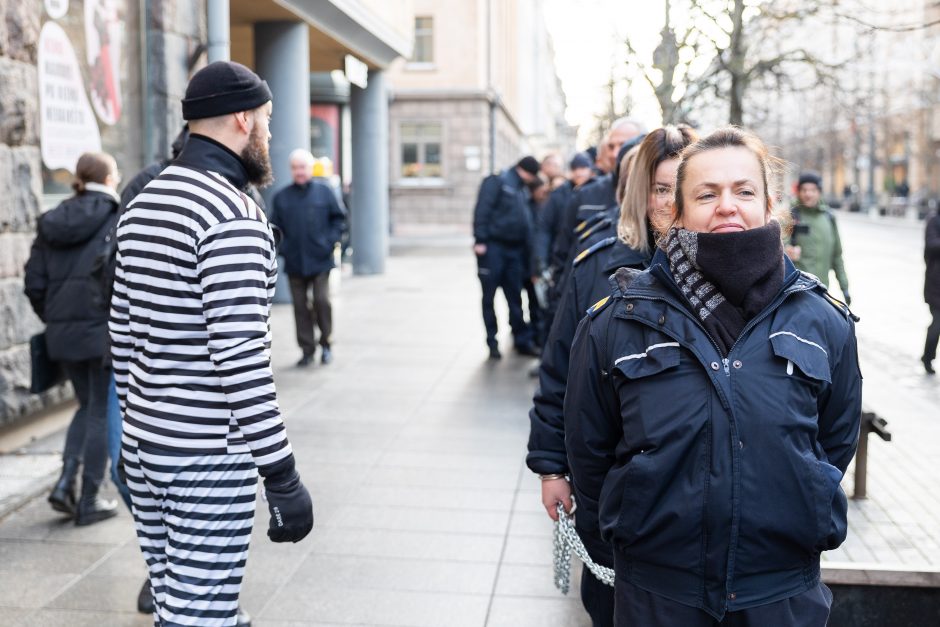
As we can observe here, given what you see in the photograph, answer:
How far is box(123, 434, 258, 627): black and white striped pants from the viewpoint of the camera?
306 cm

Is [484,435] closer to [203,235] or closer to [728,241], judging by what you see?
[203,235]

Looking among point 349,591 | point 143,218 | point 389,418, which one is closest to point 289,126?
point 389,418

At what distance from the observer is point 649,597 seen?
2443mm

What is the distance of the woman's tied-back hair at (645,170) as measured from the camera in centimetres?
351

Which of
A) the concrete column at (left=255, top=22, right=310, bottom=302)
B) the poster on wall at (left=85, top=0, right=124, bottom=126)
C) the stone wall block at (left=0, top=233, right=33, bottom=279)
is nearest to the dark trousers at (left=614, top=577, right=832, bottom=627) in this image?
the stone wall block at (left=0, top=233, right=33, bottom=279)

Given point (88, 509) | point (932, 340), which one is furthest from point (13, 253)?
point (932, 340)

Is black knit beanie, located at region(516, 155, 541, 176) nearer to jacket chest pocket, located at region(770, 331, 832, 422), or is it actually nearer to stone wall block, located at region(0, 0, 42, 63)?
stone wall block, located at region(0, 0, 42, 63)

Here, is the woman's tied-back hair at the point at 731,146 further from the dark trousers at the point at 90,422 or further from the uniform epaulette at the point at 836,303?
the dark trousers at the point at 90,422

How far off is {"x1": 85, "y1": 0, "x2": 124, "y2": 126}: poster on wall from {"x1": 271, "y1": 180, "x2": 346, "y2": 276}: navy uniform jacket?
208cm

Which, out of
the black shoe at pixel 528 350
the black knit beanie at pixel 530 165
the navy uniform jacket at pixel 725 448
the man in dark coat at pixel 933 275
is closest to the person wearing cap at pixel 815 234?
the man in dark coat at pixel 933 275

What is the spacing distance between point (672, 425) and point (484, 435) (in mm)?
5547

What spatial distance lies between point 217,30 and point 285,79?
458cm

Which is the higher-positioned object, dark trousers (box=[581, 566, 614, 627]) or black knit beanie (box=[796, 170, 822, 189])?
black knit beanie (box=[796, 170, 822, 189])

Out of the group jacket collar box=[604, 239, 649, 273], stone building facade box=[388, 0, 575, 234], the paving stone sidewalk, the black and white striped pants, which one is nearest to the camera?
the black and white striped pants
